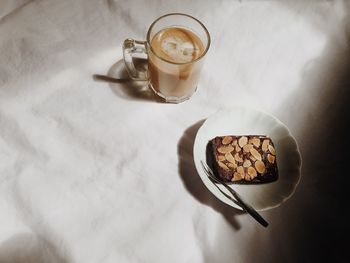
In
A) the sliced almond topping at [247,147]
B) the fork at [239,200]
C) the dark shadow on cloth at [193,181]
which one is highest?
the sliced almond topping at [247,147]

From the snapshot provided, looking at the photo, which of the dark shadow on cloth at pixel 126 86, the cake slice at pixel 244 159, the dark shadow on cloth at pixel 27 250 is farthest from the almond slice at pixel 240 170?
the dark shadow on cloth at pixel 27 250

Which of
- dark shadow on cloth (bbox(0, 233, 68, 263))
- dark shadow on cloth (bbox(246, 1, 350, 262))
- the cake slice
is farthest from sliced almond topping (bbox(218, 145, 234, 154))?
dark shadow on cloth (bbox(0, 233, 68, 263))

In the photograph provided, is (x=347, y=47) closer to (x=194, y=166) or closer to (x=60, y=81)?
(x=194, y=166)

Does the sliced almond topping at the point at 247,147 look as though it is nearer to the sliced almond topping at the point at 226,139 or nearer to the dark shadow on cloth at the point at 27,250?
the sliced almond topping at the point at 226,139

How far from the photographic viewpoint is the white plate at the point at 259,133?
595 millimetres

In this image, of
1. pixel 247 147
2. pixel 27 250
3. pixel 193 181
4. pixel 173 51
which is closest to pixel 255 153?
pixel 247 147

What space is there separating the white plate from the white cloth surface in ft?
0.12

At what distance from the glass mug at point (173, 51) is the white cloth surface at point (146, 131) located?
4 centimetres

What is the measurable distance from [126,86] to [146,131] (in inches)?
4.5

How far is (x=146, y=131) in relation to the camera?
0.68 metres

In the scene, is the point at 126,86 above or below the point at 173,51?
below

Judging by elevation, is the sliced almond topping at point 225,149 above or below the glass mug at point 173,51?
below

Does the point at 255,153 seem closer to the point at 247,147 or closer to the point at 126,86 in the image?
the point at 247,147

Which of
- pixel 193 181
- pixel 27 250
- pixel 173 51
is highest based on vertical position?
pixel 173 51
